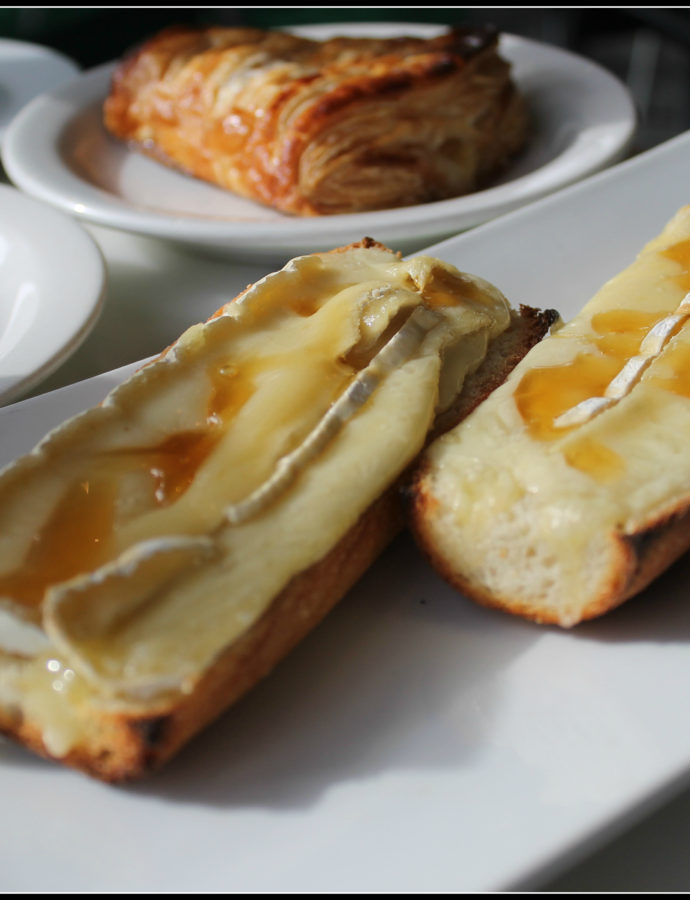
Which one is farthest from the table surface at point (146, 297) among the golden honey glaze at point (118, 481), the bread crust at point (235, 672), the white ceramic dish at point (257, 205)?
the bread crust at point (235, 672)

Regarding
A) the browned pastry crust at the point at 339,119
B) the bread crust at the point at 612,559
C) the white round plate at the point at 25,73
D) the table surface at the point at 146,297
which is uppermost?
the bread crust at the point at 612,559

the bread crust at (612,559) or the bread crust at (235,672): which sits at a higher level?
the bread crust at (612,559)

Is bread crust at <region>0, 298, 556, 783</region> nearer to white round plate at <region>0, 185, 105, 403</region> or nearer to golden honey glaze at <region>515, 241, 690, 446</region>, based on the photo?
golden honey glaze at <region>515, 241, 690, 446</region>

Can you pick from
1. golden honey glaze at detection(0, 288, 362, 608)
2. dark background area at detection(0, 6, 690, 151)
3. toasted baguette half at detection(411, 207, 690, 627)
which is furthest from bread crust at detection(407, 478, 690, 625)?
dark background area at detection(0, 6, 690, 151)

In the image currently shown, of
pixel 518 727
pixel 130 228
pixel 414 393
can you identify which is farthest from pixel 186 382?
pixel 130 228

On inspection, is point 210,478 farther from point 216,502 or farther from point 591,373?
point 591,373

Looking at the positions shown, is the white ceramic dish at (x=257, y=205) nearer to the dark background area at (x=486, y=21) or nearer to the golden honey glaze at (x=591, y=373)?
the golden honey glaze at (x=591, y=373)

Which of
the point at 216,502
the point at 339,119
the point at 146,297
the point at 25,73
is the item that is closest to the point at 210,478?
the point at 216,502
